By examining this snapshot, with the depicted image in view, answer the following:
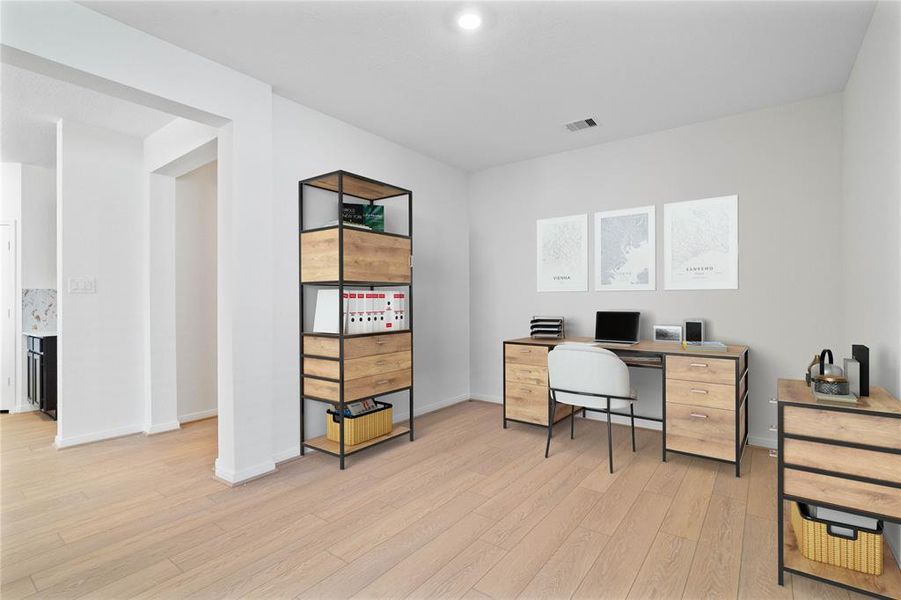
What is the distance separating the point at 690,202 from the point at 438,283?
2388 mm

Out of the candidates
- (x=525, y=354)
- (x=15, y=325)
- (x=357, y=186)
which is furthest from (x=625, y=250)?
(x=15, y=325)

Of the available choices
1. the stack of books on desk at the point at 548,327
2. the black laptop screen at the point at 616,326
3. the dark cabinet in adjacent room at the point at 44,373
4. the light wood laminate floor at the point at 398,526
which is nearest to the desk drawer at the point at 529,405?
the light wood laminate floor at the point at 398,526

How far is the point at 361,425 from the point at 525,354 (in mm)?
1440

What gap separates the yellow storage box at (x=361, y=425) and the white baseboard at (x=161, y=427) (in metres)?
1.57

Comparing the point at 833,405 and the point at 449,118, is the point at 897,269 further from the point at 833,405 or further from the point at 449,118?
the point at 449,118

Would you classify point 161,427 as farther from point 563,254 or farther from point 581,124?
point 581,124

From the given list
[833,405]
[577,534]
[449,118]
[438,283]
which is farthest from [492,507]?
[449,118]

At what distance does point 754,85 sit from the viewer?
295 cm

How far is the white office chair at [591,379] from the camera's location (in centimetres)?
287

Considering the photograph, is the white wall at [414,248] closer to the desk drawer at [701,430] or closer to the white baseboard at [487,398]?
the white baseboard at [487,398]

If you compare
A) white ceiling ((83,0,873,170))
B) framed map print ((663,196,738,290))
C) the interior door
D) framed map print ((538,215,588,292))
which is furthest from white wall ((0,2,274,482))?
the interior door

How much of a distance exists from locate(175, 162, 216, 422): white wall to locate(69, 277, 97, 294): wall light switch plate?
0.65 m

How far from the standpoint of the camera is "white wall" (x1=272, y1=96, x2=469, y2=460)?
10.3 feet

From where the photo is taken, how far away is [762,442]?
10.8ft
